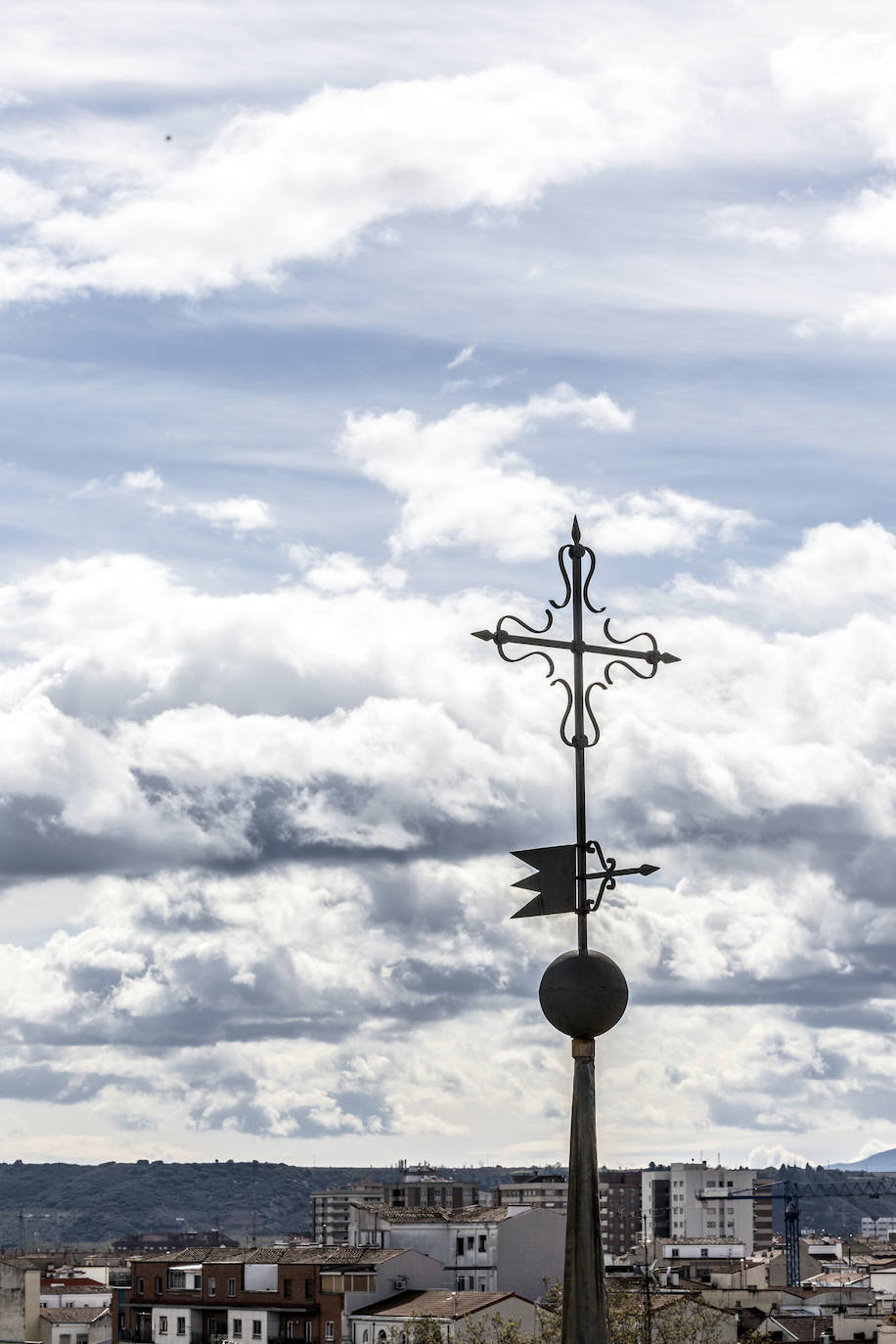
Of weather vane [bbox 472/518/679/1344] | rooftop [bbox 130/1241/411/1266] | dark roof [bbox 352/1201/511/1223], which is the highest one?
weather vane [bbox 472/518/679/1344]

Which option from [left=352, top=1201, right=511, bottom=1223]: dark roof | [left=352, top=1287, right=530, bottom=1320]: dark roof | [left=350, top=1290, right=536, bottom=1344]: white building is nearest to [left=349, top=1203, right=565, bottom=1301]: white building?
[left=352, top=1201, right=511, bottom=1223]: dark roof

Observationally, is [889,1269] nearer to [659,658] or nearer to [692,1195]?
[692,1195]

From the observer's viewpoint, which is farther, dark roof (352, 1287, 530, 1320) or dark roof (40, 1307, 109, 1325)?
dark roof (40, 1307, 109, 1325)

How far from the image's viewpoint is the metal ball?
10242 millimetres

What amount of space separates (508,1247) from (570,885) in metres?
77.7

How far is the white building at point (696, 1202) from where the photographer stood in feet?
555

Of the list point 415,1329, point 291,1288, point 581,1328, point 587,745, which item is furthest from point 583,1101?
point 291,1288

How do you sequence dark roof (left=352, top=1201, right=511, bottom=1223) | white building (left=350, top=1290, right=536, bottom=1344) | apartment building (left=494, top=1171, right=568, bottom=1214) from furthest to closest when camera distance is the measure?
apartment building (left=494, top=1171, right=568, bottom=1214), dark roof (left=352, top=1201, right=511, bottom=1223), white building (left=350, top=1290, right=536, bottom=1344)

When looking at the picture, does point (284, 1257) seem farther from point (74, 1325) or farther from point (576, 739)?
point (576, 739)

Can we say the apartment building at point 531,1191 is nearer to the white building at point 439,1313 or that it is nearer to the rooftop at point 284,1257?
the rooftop at point 284,1257

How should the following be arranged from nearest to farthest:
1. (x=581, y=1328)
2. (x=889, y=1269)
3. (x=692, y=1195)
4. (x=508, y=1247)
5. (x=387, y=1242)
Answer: (x=581, y=1328)
(x=508, y=1247)
(x=387, y=1242)
(x=889, y=1269)
(x=692, y=1195)

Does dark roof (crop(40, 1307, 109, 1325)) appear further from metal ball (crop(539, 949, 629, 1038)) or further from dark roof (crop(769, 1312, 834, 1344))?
metal ball (crop(539, 949, 629, 1038))

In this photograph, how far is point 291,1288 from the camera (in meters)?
78.0

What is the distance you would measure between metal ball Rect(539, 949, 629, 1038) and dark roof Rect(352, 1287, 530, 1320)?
196 ft
